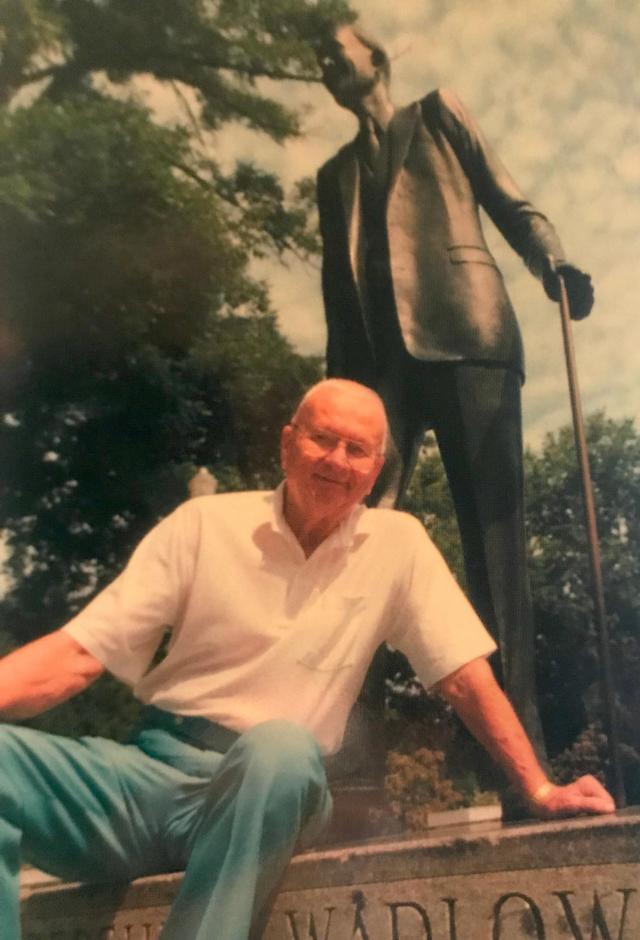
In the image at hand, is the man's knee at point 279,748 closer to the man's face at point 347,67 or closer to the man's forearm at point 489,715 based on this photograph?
the man's forearm at point 489,715

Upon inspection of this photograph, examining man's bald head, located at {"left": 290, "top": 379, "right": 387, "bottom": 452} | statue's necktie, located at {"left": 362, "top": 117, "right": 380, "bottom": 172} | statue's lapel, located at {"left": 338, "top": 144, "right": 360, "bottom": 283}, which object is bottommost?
man's bald head, located at {"left": 290, "top": 379, "right": 387, "bottom": 452}

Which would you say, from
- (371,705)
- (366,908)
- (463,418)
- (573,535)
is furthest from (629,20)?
(366,908)

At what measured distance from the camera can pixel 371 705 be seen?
6.32 feet

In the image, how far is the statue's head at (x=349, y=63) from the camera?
249 centimetres

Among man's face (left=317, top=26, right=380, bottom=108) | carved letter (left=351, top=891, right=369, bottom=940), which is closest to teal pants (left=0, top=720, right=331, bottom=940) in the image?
carved letter (left=351, top=891, right=369, bottom=940)

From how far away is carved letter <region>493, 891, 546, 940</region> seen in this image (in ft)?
4.70

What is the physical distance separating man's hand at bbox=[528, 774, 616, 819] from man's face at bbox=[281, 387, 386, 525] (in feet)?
1.93

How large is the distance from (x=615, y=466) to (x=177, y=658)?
0.91m

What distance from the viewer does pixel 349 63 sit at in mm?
2496

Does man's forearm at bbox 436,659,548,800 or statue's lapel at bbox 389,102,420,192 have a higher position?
statue's lapel at bbox 389,102,420,192

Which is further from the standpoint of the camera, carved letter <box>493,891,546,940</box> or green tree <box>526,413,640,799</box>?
green tree <box>526,413,640,799</box>

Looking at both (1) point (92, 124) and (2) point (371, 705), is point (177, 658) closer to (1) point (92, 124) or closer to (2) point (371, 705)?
(2) point (371, 705)

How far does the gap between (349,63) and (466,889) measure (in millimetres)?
1818

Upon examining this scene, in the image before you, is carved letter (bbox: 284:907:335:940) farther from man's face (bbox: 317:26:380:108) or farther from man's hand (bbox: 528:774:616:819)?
man's face (bbox: 317:26:380:108)
